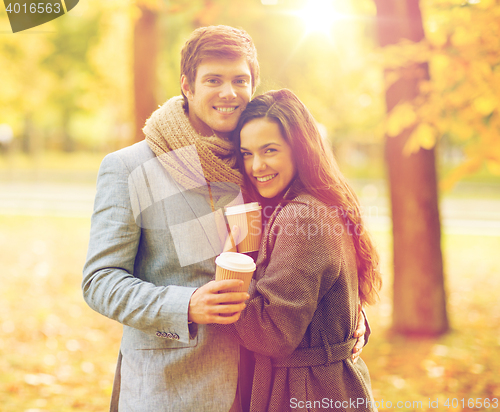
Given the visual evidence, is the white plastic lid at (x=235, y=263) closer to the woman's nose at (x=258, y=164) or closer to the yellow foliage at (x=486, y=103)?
the woman's nose at (x=258, y=164)

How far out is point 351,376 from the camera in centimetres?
206

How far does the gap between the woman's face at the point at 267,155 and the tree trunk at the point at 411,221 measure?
3296 mm

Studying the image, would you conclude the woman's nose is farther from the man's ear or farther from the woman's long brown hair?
the man's ear

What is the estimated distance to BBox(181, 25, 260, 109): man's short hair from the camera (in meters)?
2.18

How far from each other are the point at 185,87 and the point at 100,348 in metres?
4.31

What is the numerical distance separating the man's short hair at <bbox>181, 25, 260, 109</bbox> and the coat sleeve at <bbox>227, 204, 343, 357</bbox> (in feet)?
2.88

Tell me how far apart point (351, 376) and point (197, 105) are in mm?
1510

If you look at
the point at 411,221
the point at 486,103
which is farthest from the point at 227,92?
the point at 411,221

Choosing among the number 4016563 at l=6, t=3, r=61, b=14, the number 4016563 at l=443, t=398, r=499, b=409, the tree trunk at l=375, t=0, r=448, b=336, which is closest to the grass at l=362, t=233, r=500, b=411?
the number 4016563 at l=443, t=398, r=499, b=409

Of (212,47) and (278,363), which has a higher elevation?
(212,47)

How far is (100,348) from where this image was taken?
5.55 m

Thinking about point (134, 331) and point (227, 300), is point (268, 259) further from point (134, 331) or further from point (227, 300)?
point (134, 331)

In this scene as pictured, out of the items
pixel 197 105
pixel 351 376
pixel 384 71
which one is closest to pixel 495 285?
pixel 384 71

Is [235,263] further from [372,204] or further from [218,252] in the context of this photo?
[372,204]
